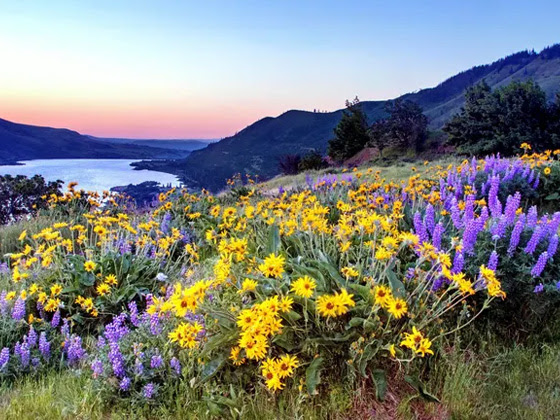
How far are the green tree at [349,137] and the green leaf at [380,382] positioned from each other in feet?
108

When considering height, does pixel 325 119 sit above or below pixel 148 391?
above

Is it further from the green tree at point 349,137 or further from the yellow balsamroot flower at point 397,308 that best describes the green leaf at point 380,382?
the green tree at point 349,137

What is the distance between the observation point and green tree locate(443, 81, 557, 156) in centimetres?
2258

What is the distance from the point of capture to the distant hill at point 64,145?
3881cm

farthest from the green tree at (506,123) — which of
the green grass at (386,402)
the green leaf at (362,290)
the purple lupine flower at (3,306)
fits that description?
the purple lupine flower at (3,306)

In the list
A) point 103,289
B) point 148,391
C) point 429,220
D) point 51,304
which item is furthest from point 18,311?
point 429,220

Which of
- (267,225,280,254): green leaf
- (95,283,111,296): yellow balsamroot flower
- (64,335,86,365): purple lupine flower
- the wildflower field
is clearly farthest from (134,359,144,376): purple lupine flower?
(95,283,111,296): yellow balsamroot flower

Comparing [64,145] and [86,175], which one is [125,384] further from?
[64,145]

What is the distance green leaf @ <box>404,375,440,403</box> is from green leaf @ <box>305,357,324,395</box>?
39 cm

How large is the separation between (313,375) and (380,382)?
0.30m

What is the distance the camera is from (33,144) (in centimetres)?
4028

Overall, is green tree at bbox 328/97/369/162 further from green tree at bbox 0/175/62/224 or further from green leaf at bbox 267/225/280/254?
green leaf at bbox 267/225/280/254

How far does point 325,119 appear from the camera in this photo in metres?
79.6

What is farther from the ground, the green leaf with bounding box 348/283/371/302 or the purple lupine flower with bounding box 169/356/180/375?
the green leaf with bounding box 348/283/371/302
